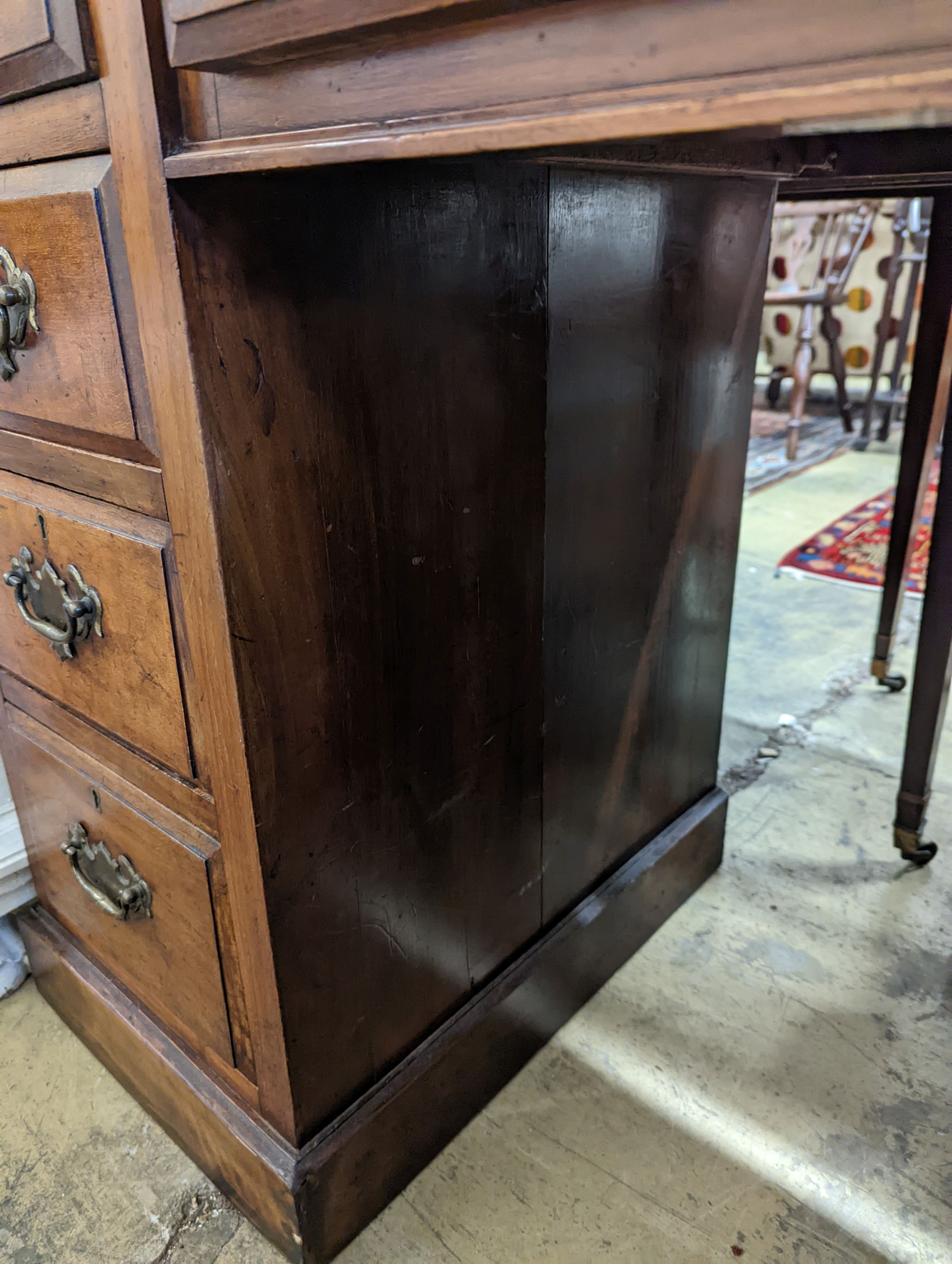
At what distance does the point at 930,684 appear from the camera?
48.8 inches

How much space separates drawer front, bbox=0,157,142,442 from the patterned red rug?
214cm

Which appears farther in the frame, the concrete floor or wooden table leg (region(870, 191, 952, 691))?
wooden table leg (region(870, 191, 952, 691))

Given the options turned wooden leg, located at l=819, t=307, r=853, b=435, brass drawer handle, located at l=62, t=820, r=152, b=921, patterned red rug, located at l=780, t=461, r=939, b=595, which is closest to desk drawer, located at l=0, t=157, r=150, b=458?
brass drawer handle, located at l=62, t=820, r=152, b=921

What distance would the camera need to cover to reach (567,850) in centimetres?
102

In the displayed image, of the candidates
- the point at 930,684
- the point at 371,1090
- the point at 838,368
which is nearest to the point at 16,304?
the point at 371,1090

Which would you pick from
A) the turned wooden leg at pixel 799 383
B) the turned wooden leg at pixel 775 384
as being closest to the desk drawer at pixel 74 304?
the turned wooden leg at pixel 799 383

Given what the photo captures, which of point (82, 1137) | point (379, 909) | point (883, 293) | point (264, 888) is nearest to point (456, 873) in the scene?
point (379, 909)

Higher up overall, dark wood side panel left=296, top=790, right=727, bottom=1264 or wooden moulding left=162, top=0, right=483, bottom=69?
wooden moulding left=162, top=0, right=483, bottom=69

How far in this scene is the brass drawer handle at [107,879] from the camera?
0.80m

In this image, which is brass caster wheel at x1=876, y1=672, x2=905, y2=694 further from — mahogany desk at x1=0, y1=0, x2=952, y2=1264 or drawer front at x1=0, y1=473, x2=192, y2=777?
drawer front at x1=0, y1=473, x2=192, y2=777

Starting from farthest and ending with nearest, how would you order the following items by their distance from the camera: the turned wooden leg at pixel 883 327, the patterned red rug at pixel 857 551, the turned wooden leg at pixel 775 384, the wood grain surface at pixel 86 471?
the turned wooden leg at pixel 775 384
the turned wooden leg at pixel 883 327
the patterned red rug at pixel 857 551
the wood grain surface at pixel 86 471

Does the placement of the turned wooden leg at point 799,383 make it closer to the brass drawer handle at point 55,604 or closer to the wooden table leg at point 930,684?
the wooden table leg at point 930,684

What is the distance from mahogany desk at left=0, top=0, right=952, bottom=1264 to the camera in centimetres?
39

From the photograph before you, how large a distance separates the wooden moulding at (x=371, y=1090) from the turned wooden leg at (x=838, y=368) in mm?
3556
